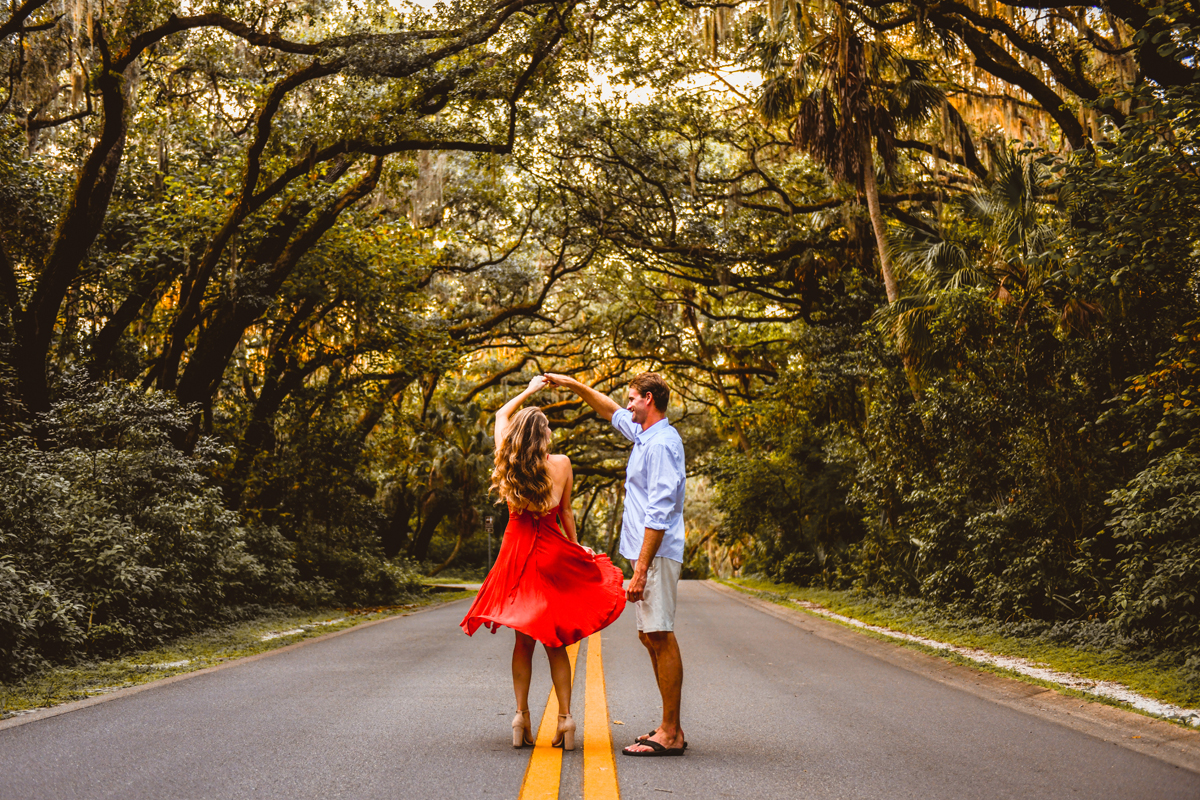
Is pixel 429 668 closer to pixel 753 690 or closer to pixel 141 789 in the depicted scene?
pixel 753 690

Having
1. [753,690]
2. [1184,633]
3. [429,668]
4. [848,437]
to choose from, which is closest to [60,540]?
[429,668]

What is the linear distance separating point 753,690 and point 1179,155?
5.51 m

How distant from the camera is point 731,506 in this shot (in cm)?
2628

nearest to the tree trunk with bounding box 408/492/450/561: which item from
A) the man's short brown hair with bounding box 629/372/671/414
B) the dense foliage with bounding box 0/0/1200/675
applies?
the dense foliage with bounding box 0/0/1200/675

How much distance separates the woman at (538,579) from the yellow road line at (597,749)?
20 cm

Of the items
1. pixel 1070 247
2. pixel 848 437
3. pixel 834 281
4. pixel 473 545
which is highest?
pixel 834 281

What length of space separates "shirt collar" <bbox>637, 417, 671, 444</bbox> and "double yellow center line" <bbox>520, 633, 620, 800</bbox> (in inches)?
65.0

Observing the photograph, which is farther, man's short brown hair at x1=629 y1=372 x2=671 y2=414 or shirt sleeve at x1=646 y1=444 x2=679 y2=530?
man's short brown hair at x1=629 y1=372 x2=671 y2=414

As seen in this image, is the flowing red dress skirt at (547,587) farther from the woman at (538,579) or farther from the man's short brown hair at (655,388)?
the man's short brown hair at (655,388)

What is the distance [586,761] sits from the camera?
4.30 meters

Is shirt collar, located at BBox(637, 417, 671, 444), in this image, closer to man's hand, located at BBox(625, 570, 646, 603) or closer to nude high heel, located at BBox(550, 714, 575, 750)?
man's hand, located at BBox(625, 570, 646, 603)

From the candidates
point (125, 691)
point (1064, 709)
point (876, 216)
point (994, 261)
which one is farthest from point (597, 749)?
point (876, 216)

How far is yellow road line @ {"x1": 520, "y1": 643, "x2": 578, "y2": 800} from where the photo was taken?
3729 mm

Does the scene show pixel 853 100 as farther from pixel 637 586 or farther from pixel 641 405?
pixel 637 586
